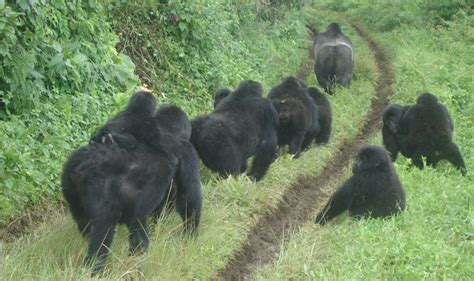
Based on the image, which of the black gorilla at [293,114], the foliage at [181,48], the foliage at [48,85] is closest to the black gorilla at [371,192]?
the black gorilla at [293,114]

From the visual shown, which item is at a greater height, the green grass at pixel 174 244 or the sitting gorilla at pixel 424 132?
the green grass at pixel 174 244

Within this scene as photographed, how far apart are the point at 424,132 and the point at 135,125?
4.38m

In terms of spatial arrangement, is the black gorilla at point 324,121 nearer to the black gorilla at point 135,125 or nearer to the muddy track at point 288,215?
the muddy track at point 288,215

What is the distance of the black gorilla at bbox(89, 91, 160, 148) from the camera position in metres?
5.59

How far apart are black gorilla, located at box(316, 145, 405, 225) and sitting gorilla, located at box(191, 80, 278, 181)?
4.02ft

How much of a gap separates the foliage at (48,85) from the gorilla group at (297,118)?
7.04 ft

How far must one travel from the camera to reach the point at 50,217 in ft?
20.9

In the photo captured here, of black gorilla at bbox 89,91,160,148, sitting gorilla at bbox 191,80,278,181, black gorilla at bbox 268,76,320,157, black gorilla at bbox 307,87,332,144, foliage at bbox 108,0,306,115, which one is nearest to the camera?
black gorilla at bbox 89,91,160,148

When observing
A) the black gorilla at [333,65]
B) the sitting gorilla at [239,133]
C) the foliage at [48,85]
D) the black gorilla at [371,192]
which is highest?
the foliage at [48,85]

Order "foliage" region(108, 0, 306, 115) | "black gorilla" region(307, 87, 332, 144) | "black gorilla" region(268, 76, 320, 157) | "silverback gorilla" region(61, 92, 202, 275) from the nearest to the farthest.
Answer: "silverback gorilla" region(61, 92, 202, 275)
"black gorilla" region(268, 76, 320, 157)
"black gorilla" region(307, 87, 332, 144)
"foliage" region(108, 0, 306, 115)

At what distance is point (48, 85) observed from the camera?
334 inches

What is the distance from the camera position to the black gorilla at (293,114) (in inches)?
354

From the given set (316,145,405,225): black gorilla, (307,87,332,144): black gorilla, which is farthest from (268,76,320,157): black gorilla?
(316,145,405,225): black gorilla

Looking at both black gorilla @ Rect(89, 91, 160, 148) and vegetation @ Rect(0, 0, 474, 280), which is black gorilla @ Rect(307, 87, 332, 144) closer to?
vegetation @ Rect(0, 0, 474, 280)
